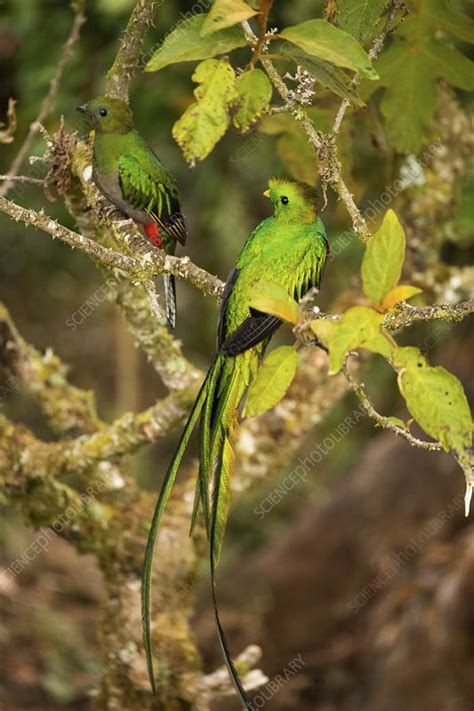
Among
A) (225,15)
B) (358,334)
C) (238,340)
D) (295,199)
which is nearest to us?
(358,334)

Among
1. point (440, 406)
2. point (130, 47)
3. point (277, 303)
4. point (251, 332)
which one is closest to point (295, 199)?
point (251, 332)

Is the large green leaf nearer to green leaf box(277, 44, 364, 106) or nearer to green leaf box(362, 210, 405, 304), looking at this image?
green leaf box(277, 44, 364, 106)

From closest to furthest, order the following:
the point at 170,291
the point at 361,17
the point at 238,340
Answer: the point at 361,17, the point at 238,340, the point at 170,291

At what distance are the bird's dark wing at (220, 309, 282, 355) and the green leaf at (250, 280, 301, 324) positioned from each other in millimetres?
435

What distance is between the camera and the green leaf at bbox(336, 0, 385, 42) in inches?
64.0

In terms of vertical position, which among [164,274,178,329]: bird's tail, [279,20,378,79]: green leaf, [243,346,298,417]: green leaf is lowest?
[164,274,178,329]: bird's tail

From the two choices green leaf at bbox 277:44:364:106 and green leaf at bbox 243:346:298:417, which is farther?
green leaf at bbox 277:44:364:106

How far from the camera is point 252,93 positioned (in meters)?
1.60

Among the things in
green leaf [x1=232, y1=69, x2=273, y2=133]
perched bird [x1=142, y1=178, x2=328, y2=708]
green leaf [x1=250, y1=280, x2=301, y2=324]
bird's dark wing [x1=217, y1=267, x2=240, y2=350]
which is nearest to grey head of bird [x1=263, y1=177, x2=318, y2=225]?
perched bird [x1=142, y1=178, x2=328, y2=708]

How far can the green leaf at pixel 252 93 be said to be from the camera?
5.22ft

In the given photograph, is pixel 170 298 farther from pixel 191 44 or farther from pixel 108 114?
pixel 191 44

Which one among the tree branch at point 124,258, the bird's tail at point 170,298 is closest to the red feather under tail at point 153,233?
Result: the bird's tail at point 170,298

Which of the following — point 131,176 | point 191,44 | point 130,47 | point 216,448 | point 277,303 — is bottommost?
point 216,448

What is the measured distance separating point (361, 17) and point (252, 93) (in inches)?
9.6
